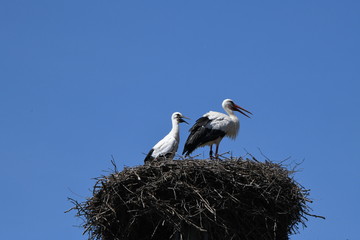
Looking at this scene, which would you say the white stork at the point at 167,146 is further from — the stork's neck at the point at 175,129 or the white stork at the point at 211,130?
the white stork at the point at 211,130

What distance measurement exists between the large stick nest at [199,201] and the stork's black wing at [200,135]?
7.47 ft

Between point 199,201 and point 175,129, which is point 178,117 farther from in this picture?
point 199,201

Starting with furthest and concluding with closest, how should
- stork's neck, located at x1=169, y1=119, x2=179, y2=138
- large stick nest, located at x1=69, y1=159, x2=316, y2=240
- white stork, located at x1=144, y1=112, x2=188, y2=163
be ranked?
1. stork's neck, located at x1=169, y1=119, x2=179, y2=138
2. white stork, located at x1=144, y1=112, x2=188, y2=163
3. large stick nest, located at x1=69, y1=159, x2=316, y2=240

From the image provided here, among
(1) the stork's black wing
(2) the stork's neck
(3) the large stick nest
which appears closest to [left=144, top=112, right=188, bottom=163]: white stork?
(2) the stork's neck

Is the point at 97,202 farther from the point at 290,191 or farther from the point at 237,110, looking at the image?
the point at 237,110

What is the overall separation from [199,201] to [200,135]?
9.54ft

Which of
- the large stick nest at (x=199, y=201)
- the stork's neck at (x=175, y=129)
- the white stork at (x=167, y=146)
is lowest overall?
the large stick nest at (x=199, y=201)

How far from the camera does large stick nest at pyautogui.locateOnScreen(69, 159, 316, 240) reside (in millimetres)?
7836

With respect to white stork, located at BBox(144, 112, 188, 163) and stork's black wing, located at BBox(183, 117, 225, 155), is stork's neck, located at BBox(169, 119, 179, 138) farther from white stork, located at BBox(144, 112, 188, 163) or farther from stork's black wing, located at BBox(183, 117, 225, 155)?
stork's black wing, located at BBox(183, 117, 225, 155)

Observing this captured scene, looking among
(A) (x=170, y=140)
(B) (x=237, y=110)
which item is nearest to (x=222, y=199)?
(A) (x=170, y=140)

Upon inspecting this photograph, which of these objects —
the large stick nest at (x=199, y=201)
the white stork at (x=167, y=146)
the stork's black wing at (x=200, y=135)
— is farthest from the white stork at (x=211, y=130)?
the large stick nest at (x=199, y=201)

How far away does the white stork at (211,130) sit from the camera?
1065 cm

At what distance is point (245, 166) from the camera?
830 cm

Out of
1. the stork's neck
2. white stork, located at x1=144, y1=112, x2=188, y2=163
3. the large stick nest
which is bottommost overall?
the large stick nest
